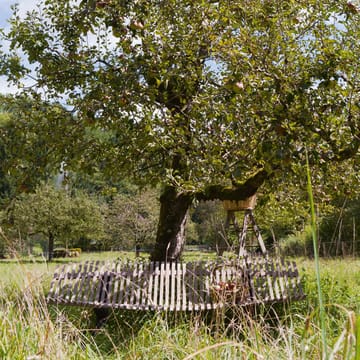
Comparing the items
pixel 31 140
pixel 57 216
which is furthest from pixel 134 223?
pixel 31 140

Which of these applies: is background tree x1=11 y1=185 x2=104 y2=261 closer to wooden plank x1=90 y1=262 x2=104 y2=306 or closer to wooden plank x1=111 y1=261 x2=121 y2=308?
wooden plank x1=90 y1=262 x2=104 y2=306

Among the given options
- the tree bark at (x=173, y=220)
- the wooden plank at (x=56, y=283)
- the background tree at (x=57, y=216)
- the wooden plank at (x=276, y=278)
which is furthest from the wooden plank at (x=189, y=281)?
the background tree at (x=57, y=216)

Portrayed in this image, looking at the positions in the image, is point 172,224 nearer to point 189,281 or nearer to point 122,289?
point 189,281

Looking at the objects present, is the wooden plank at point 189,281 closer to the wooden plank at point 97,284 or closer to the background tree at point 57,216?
the wooden plank at point 97,284

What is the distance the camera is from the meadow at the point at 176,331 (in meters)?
1.90

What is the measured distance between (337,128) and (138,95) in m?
2.20

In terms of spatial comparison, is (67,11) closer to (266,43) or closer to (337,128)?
(266,43)

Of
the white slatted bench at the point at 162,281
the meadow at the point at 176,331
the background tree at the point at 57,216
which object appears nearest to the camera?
the meadow at the point at 176,331

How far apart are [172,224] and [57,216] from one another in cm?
1857

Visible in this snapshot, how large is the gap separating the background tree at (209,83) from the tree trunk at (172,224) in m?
0.08

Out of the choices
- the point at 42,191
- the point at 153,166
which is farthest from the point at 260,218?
the point at 42,191

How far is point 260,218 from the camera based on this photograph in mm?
11047

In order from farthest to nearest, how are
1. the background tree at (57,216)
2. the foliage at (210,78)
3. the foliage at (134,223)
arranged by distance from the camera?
the foliage at (134,223)
the background tree at (57,216)
the foliage at (210,78)

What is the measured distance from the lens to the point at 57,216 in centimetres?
2473
